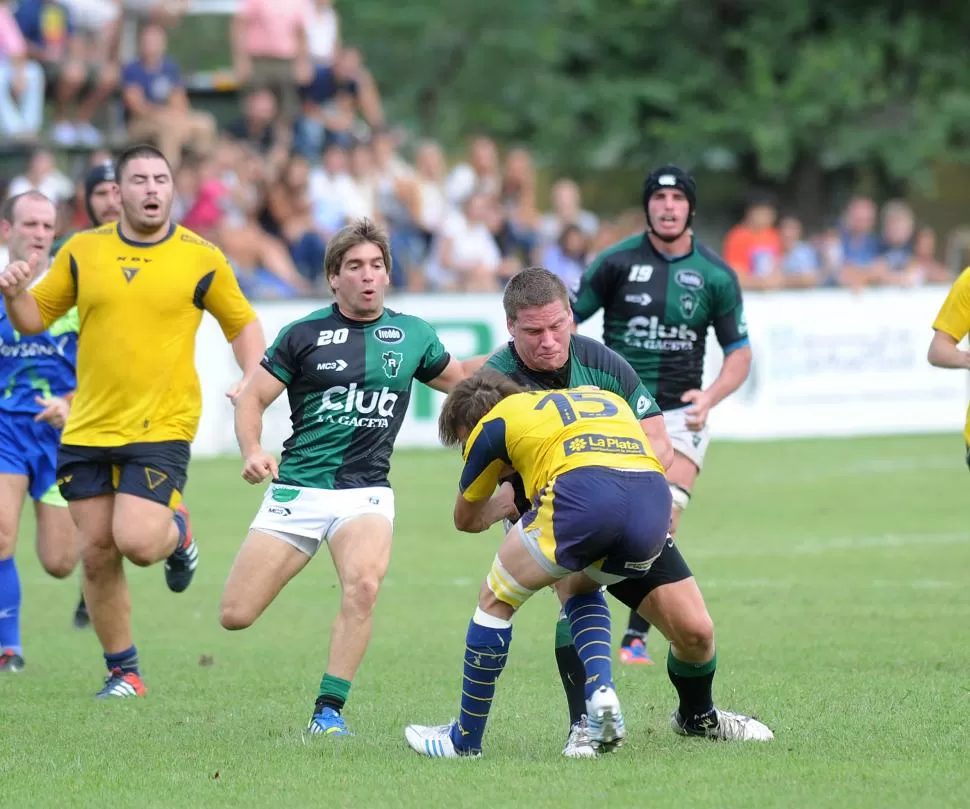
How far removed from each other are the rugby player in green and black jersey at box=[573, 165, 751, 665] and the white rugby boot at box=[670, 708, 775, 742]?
2.64 meters

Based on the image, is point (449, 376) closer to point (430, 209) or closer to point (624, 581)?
point (624, 581)

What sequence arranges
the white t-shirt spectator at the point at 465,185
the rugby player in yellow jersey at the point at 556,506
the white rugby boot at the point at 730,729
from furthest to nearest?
the white t-shirt spectator at the point at 465,185 < the white rugby boot at the point at 730,729 < the rugby player in yellow jersey at the point at 556,506

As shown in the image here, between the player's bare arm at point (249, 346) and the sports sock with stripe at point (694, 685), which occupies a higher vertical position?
the player's bare arm at point (249, 346)

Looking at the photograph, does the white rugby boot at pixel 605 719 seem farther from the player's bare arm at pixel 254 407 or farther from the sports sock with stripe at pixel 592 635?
the player's bare arm at pixel 254 407

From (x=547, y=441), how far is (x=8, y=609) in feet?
13.4

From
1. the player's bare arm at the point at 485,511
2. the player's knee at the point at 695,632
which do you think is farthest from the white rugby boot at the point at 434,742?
the player's knee at the point at 695,632

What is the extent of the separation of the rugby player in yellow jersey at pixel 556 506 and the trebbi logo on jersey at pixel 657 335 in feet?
9.91

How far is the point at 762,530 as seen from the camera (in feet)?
44.8

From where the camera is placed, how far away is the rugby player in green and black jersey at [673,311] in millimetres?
9438

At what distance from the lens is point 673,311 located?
31.1ft

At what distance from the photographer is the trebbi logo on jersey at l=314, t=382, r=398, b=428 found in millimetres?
7363

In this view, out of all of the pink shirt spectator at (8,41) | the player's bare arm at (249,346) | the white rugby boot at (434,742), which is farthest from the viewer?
the pink shirt spectator at (8,41)

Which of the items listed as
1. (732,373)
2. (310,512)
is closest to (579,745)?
(310,512)

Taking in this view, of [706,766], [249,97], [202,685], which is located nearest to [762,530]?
[202,685]
